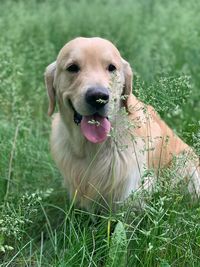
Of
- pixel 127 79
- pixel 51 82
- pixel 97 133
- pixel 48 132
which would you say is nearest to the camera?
pixel 97 133

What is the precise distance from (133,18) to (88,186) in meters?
4.08

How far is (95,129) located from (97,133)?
0.09 ft

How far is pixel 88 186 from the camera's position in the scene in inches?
156

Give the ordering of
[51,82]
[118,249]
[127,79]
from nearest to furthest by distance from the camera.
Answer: [118,249]
[127,79]
[51,82]

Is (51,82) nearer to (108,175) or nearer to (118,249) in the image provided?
(108,175)

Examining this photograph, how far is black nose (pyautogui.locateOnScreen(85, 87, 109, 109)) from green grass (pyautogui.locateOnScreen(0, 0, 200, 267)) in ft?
0.56

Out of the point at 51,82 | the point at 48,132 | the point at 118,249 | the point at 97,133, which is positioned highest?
the point at 51,82

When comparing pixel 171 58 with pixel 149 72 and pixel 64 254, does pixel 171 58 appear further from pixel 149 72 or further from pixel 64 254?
pixel 64 254

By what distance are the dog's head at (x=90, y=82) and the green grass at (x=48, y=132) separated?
0.55 feet

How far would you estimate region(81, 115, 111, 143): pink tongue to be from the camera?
371 cm

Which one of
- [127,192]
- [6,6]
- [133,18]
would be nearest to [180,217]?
[127,192]

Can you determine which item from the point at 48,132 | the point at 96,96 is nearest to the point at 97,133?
the point at 96,96

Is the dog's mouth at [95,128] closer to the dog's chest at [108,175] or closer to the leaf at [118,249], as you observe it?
the dog's chest at [108,175]

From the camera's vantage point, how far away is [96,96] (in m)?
3.54
